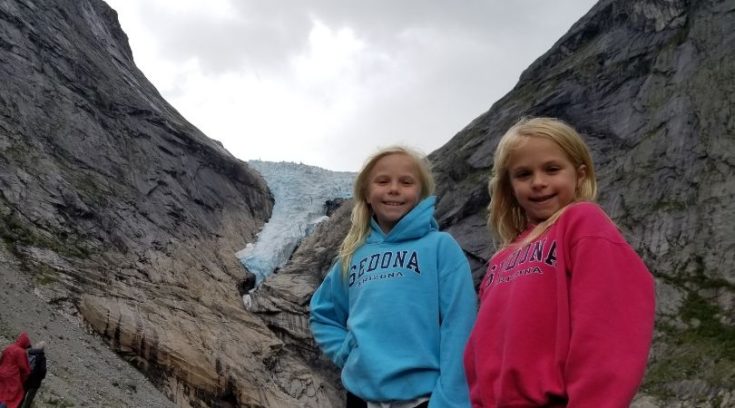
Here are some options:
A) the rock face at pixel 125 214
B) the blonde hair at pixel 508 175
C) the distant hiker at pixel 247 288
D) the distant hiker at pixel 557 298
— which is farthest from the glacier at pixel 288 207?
the distant hiker at pixel 557 298

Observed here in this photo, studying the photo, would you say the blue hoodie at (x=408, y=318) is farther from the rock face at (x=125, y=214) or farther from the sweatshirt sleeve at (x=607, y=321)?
the rock face at (x=125, y=214)

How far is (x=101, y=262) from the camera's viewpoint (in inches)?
906

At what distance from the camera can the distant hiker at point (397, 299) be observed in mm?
3320

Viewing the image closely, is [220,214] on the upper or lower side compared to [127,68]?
lower

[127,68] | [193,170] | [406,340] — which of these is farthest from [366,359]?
[127,68]

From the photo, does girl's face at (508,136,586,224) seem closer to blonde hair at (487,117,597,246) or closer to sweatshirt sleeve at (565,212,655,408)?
blonde hair at (487,117,597,246)

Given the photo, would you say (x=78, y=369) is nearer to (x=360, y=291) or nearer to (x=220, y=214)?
(x=360, y=291)

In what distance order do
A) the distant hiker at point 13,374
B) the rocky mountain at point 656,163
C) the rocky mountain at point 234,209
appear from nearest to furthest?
1. the distant hiker at point 13,374
2. the rocky mountain at point 656,163
3. the rocky mountain at point 234,209

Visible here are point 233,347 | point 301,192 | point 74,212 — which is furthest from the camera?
point 301,192

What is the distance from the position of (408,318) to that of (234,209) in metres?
36.4

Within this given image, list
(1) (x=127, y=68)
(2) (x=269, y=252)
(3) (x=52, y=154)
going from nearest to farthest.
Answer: (3) (x=52, y=154), (2) (x=269, y=252), (1) (x=127, y=68)

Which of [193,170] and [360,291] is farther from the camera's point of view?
[193,170]

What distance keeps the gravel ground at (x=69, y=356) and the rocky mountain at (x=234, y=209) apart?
81mm

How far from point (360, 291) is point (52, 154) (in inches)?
1061
